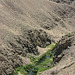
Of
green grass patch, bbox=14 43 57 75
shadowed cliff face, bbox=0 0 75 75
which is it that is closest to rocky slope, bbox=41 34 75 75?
green grass patch, bbox=14 43 57 75

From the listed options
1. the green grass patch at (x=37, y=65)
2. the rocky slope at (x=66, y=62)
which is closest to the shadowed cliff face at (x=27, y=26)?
the green grass patch at (x=37, y=65)

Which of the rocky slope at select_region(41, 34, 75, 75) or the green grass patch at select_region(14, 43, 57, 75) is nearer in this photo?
the rocky slope at select_region(41, 34, 75, 75)

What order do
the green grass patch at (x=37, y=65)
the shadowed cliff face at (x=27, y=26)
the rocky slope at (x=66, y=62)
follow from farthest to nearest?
the shadowed cliff face at (x=27, y=26)
the green grass patch at (x=37, y=65)
the rocky slope at (x=66, y=62)

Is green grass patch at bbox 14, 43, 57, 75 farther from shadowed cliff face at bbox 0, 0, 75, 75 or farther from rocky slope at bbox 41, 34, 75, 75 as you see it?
rocky slope at bbox 41, 34, 75, 75

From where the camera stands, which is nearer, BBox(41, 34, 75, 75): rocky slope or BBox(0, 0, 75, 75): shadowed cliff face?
BBox(41, 34, 75, 75): rocky slope

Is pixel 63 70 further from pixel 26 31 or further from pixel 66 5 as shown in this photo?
pixel 66 5

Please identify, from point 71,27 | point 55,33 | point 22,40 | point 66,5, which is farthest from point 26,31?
point 66,5

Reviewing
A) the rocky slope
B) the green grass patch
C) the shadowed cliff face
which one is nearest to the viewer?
the rocky slope

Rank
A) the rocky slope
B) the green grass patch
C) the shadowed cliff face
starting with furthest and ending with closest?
1. the shadowed cliff face
2. the green grass patch
3. the rocky slope

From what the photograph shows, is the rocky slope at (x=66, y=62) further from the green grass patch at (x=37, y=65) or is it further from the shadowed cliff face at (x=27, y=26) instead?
the shadowed cliff face at (x=27, y=26)

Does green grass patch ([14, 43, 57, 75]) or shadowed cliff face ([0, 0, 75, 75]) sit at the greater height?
shadowed cliff face ([0, 0, 75, 75])
